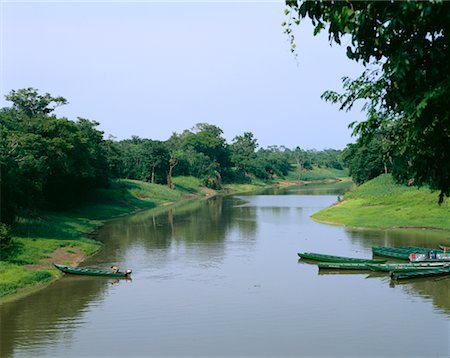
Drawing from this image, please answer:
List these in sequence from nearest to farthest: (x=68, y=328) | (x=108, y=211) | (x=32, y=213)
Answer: (x=68, y=328), (x=32, y=213), (x=108, y=211)

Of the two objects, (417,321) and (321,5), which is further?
(417,321)

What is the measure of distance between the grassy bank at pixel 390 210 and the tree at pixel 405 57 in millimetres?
56904

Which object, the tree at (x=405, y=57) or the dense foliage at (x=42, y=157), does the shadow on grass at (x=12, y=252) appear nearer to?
the dense foliage at (x=42, y=157)

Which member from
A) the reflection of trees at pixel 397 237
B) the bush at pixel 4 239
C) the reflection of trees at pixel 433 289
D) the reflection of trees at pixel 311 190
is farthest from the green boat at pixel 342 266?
the reflection of trees at pixel 311 190

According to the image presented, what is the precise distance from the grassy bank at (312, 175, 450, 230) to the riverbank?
34.4 meters

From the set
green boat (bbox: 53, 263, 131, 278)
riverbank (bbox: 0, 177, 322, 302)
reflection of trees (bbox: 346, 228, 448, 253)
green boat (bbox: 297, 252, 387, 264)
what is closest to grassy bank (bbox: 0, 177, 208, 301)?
riverbank (bbox: 0, 177, 322, 302)

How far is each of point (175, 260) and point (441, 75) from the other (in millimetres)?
40549

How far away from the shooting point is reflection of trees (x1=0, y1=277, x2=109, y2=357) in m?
30.5

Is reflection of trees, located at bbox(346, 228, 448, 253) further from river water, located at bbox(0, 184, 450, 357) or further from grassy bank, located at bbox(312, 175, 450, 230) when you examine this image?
grassy bank, located at bbox(312, 175, 450, 230)

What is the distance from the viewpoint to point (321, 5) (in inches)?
561

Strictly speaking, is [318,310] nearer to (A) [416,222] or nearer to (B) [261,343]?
(B) [261,343]

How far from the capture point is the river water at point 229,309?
29.2 metres

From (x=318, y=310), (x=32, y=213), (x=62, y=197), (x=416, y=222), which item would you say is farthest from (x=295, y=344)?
(x=62, y=197)

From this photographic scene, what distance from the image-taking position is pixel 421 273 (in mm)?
43344
